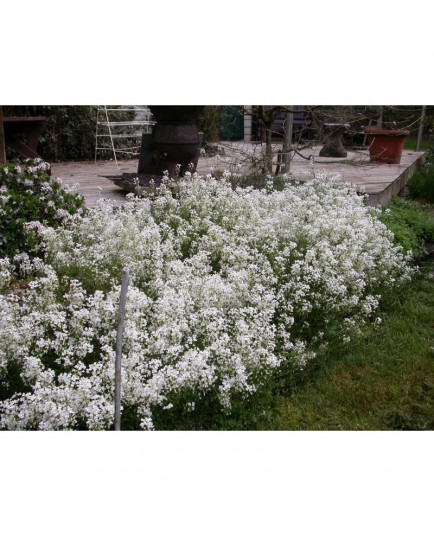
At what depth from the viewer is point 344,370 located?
10.4 ft

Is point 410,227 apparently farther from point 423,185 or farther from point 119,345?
point 119,345

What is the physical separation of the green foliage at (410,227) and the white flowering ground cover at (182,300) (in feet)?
0.84

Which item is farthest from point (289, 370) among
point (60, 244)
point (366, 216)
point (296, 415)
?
point (366, 216)

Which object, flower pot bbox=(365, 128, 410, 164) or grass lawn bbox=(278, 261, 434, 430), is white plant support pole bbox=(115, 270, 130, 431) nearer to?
grass lawn bbox=(278, 261, 434, 430)

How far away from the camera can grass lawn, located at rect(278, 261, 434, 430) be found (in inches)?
110

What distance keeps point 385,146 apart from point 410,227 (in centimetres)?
273

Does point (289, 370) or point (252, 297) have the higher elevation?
point (252, 297)

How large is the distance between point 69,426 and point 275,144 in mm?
5023

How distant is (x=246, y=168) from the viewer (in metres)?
6.39

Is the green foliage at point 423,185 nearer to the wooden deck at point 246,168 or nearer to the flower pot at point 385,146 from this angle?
the wooden deck at point 246,168

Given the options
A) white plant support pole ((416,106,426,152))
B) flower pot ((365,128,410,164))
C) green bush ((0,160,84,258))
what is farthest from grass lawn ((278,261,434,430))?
flower pot ((365,128,410,164))

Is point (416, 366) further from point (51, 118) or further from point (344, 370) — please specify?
point (51, 118)

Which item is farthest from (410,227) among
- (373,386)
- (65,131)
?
(65,131)
